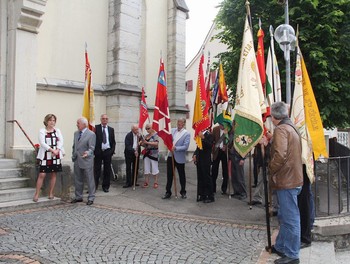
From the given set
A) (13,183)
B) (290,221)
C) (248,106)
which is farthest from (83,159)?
(290,221)

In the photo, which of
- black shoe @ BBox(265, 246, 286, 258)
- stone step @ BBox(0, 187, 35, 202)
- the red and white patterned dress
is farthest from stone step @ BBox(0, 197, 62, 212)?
black shoe @ BBox(265, 246, 286, 258)

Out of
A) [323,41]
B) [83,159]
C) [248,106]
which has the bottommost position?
[83,159]

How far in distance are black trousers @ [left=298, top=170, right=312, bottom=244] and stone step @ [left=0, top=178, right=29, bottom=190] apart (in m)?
6.04

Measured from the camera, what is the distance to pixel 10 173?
8.13 meters

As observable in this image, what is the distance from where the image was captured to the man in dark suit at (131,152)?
1005 centimetres

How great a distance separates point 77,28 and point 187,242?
299 inches

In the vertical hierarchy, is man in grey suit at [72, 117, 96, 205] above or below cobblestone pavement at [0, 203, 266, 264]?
above

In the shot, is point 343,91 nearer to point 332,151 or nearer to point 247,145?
point 332,151

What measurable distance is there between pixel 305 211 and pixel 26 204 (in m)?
5.39

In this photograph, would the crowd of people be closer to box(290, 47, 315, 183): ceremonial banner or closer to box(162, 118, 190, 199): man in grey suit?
box(162, 118, 190, 199): man in grey suit

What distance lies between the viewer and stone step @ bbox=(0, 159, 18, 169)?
27.0 feet

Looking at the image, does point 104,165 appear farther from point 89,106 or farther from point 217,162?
point 217,162

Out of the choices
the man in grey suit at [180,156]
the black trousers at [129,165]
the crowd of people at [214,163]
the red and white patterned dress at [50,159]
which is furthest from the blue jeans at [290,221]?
the black trousers at [129,165]

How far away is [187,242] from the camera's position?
17.0 ft
